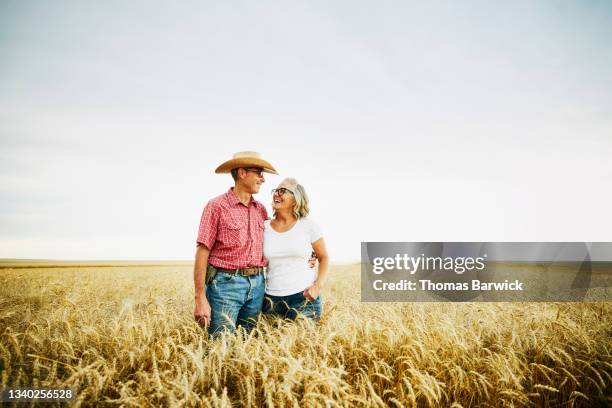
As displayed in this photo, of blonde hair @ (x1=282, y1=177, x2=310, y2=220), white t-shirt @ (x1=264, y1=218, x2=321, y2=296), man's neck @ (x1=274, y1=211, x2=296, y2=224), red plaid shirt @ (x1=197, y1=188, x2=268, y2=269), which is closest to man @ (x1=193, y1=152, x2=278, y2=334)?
red plaid shirt @ (x1=197, y1=188, x2=268, y2=269)

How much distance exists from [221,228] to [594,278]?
1166cm

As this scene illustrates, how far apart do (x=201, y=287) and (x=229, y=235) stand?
630 mm

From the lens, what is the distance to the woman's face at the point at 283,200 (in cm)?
395

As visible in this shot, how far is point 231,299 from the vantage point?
3686 millimetres

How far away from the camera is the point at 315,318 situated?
4047 mm

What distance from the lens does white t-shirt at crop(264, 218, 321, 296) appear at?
12.8 ft

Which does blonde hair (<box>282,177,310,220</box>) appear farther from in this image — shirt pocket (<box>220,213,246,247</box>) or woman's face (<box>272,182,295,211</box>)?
shirt pocket (<box>220,213,246,247</box>)

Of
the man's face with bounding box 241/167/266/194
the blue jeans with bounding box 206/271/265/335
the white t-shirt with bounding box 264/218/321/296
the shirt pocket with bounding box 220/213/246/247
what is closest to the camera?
the blue jeans with bounding box 206/271/265/335

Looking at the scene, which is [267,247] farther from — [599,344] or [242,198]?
[599,344]

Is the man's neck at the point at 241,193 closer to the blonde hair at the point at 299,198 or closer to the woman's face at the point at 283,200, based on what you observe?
the woman's face at the point at 283,200

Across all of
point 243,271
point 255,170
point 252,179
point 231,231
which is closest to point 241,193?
point 252,179

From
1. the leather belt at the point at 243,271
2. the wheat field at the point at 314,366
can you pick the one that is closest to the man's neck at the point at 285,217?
the leather belt at the point at 243,271

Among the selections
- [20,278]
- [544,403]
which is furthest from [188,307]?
[20,278]

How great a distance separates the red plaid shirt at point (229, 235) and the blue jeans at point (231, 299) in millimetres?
157
